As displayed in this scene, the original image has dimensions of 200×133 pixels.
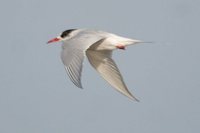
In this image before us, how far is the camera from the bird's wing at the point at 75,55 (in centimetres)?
983

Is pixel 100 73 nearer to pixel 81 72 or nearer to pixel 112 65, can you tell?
pixel 112 65

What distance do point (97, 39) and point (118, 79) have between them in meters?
0.86

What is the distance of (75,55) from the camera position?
33.3ft

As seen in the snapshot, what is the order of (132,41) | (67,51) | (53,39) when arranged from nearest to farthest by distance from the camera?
(67,51)
(132,41)
(53,39)

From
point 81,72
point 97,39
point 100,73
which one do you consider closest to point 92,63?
point 100,73

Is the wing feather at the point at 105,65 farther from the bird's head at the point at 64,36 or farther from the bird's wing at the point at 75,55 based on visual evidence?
the bird's wing at the point at 75,55

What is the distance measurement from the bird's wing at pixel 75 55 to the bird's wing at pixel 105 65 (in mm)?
855

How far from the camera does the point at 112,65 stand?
11.7 meters

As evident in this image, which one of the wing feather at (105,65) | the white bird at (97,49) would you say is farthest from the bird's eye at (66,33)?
the wing feather at (105,65)

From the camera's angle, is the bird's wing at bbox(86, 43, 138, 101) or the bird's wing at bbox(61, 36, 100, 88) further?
the bird's wing at bbox(86, 43, 138, 101)

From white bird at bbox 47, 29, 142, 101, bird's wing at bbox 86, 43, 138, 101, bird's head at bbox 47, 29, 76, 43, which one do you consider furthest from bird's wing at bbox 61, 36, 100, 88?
bird's head at bbox 47, 29, 76, 43

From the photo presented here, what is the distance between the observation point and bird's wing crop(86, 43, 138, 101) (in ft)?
37.9

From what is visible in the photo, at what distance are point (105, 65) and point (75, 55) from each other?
1630mm

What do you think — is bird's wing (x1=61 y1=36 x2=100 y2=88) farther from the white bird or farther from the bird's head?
the bird's head
